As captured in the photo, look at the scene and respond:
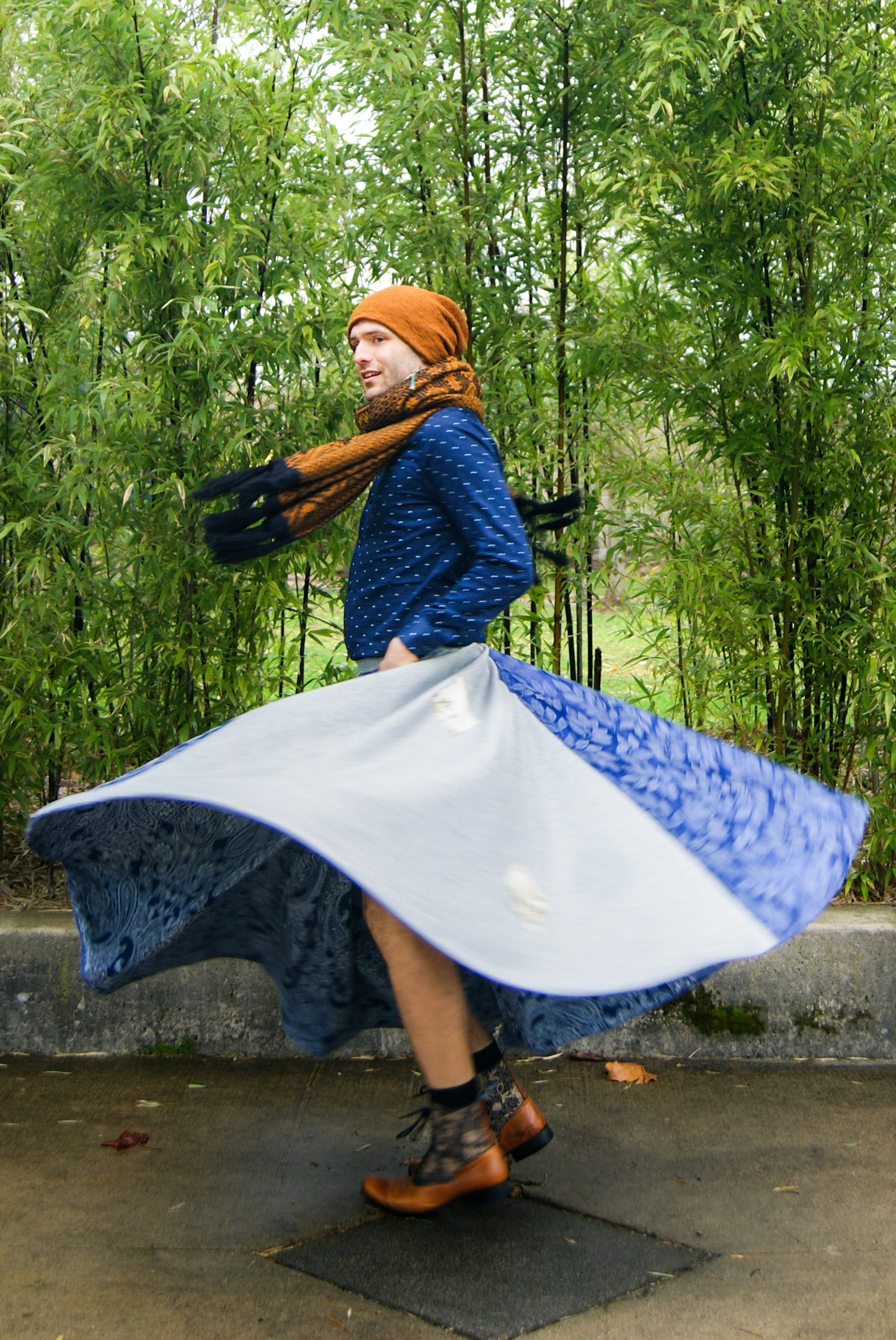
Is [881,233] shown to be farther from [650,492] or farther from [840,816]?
[840,816]

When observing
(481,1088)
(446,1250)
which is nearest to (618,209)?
(481,1088)

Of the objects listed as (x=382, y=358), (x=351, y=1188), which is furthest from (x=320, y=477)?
(x=351, y=1188)

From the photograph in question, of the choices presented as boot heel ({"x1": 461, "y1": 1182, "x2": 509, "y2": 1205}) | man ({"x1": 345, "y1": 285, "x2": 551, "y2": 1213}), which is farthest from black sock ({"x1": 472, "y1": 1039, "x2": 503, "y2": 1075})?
boot heel ({"x1": 461, "y1": 1182, "x2": 509, "y2": 1205})

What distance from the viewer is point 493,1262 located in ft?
7.80

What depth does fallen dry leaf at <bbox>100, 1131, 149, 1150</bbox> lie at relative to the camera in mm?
2906

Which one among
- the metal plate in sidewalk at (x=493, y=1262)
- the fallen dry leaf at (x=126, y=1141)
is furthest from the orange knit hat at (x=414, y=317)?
the fallen dry leaf at (x=126, y=1141)

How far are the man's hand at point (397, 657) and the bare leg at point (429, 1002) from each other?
1.41 feet

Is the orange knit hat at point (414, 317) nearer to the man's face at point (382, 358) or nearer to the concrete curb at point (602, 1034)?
the man's face at point (382, 358)

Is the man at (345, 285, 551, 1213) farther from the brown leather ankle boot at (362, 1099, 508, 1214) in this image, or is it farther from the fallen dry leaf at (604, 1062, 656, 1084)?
the fallen dry leaf at (604, 1062, 656, 1084)

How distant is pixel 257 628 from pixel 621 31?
1772mm

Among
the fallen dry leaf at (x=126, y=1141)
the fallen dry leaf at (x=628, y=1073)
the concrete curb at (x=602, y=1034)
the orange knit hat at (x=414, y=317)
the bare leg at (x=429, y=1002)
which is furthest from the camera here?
the concrete curb at (x=602, y=1034)

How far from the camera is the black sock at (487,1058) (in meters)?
2.58

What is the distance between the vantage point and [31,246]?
139 inches

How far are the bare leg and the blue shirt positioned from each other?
510 millimetres
